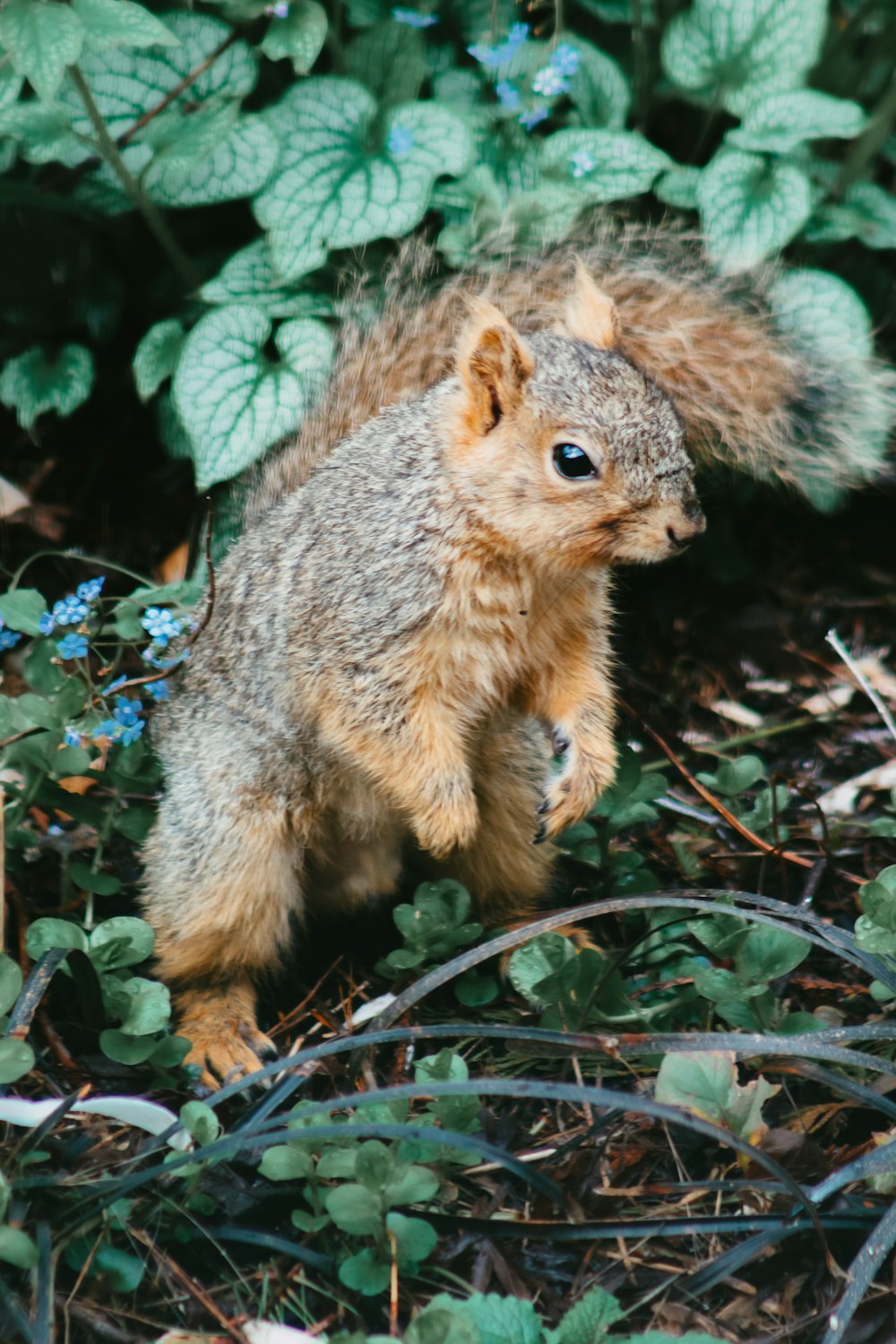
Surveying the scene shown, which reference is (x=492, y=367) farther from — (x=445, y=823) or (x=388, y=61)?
(x=388, y=61)

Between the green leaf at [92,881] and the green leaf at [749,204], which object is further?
the green leaf at [749,204]

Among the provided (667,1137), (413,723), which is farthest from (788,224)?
(667,1137)

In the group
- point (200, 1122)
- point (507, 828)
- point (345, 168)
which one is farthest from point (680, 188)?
point (200, 1122)

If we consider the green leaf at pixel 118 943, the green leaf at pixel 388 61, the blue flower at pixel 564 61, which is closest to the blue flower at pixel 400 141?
the green leaf at pixel 388 61

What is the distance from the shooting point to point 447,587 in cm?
230

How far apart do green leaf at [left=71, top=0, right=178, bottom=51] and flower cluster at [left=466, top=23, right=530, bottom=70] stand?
912mm

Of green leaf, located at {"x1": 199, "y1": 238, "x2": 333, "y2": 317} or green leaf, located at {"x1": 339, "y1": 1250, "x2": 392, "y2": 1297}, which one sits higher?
green leaf, located at {"x1": 199, "y1": 238, "x2": 333, "y2": 317}

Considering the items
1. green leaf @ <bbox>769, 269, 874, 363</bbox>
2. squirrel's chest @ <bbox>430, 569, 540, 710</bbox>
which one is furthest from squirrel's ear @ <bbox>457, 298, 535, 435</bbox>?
green leaf @ <bbox>769, 269, 874, 363</bbox>

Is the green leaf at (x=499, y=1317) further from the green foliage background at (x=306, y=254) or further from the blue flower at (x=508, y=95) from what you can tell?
the blue flower at (x=508, y=95)

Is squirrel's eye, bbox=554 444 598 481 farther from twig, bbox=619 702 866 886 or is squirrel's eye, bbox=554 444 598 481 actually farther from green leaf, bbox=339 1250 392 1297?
green leaf, bbox=339 1250 392 1297

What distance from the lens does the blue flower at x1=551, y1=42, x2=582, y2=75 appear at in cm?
328

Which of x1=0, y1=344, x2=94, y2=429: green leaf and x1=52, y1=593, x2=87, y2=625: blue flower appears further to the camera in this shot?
x1=0, y1=344, x2=94, y2=429: green leaf

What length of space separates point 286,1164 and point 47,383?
2.22 meters

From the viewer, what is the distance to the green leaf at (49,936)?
7.57ft
